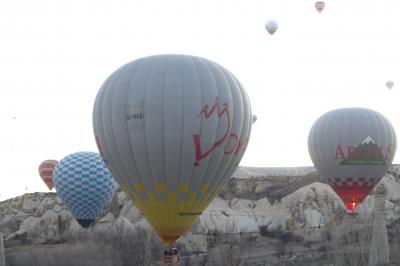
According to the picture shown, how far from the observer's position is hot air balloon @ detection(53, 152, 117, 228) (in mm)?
39844

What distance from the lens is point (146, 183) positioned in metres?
19.8

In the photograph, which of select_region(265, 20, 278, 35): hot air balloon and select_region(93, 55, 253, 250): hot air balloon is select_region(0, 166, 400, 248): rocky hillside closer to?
select_region(265, 20, 278, 35): hot air balloon

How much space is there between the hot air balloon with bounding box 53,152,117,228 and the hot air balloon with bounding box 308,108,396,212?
1430 cm

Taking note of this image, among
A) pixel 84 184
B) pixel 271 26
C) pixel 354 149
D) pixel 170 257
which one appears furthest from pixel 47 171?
pixel 170 257

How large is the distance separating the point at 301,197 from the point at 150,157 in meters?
45.0

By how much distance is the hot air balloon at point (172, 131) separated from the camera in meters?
19.2

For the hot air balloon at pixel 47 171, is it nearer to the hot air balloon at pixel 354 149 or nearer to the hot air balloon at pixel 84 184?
the hot air balloon at pixel 84 184

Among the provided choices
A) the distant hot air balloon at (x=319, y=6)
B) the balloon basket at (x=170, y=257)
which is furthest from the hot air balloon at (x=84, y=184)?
the balloon basket at (x=170, y=257)

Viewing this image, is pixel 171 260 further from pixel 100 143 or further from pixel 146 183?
pixel 100 143

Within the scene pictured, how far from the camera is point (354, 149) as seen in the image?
1314 inches

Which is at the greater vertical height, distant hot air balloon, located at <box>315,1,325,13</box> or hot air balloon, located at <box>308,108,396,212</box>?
distant hot air balloon, located at <box>315,1,325,13</box>

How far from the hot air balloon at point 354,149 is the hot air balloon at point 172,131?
14436mm

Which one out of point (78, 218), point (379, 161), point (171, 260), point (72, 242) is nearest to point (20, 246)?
point (72, 242)

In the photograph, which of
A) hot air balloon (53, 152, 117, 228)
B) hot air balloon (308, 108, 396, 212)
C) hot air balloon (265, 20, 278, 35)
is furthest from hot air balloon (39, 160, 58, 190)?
hot air balloon (308, 108, 396, 212)
